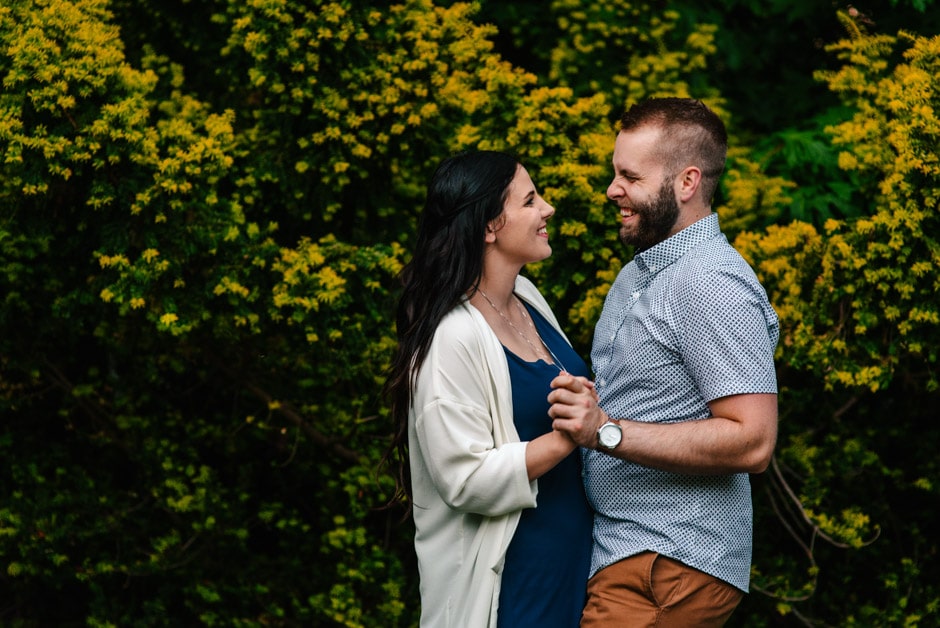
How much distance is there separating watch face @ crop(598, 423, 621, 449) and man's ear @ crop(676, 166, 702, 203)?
2.32 ft

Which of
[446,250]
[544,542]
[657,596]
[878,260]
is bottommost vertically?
[657,596]

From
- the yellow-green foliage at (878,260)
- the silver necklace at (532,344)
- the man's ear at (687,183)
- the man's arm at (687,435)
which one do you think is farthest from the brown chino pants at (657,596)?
the yellow-green foliage at (878,260)

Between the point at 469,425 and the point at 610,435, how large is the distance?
0.36 metres

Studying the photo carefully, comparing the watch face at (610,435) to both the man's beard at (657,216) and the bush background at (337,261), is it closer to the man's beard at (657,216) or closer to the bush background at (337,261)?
the man's beard at (657,216)

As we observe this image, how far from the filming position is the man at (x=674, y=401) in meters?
2.46

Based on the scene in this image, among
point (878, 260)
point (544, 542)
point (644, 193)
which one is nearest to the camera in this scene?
point (544, 542)

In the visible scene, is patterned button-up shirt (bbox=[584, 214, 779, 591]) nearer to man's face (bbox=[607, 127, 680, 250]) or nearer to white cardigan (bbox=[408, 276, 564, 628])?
man's face (bbox=[607, 127, 680, 250])

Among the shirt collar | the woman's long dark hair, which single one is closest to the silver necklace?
the woman's long dark hair

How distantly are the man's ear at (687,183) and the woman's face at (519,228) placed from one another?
39 centimetres

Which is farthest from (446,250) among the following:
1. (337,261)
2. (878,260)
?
(878,260)

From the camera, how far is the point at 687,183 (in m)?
2.78

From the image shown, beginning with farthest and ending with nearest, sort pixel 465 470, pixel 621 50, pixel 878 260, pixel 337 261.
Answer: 1. pixel 621 50
2. pixel 337 261
3. pixel 878 260
4. pixel 465 470

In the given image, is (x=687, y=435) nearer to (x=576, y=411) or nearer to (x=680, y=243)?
(x=576, y=411)

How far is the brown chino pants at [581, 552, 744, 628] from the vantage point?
256cm
